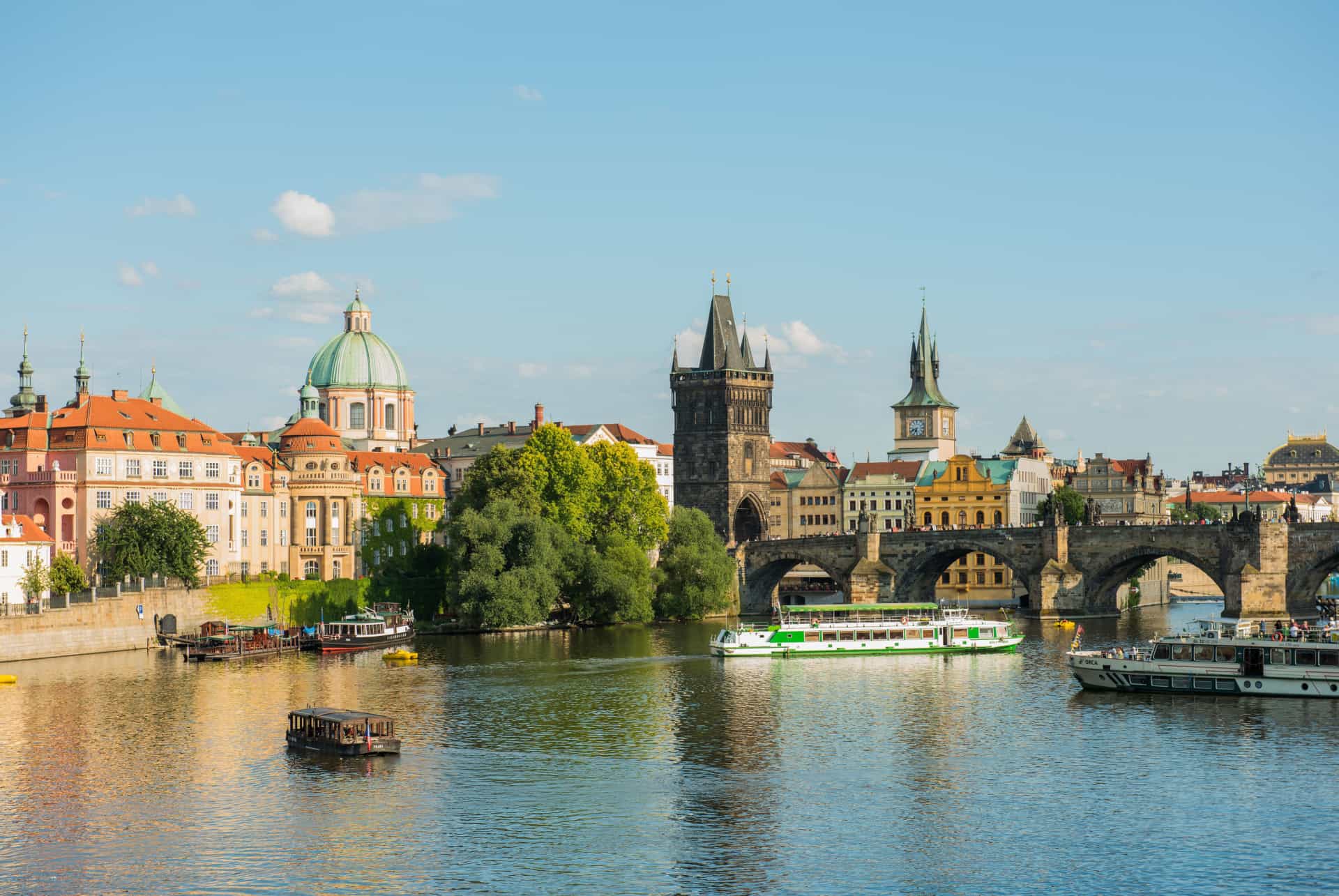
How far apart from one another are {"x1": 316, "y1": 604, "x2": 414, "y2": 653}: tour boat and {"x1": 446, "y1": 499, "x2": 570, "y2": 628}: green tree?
16.8 feet

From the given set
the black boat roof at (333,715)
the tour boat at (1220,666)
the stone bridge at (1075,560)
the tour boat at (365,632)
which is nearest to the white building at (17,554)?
the tour boat at (365,632)

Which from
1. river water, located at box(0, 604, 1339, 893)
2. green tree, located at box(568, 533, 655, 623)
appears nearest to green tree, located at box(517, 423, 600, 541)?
green tree, located at box(568, 533, 655, 623)

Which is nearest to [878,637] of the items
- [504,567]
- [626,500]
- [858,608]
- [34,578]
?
[858,608]

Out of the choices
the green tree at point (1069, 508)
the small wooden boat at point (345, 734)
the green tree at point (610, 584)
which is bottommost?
the small wooden boat at point (345, 734)

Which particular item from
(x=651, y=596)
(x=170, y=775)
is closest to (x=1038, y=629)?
(x=651, y=596)

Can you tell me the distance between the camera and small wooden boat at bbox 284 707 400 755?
74.3 m

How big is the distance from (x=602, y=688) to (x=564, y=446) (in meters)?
54.0

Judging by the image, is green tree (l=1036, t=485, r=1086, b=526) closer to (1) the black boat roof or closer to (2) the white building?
(2) the white building

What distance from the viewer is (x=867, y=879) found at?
180 ft

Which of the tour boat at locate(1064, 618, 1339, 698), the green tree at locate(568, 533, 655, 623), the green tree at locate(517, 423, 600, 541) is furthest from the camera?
the green tree at locate(517, 423, 600, 541)

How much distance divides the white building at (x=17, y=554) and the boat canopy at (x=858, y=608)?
48.8 meters

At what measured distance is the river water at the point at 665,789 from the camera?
55875mm

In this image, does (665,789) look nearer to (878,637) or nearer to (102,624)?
(878,637)

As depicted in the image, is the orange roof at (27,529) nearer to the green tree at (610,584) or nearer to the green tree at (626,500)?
the green tree at (610,584)
